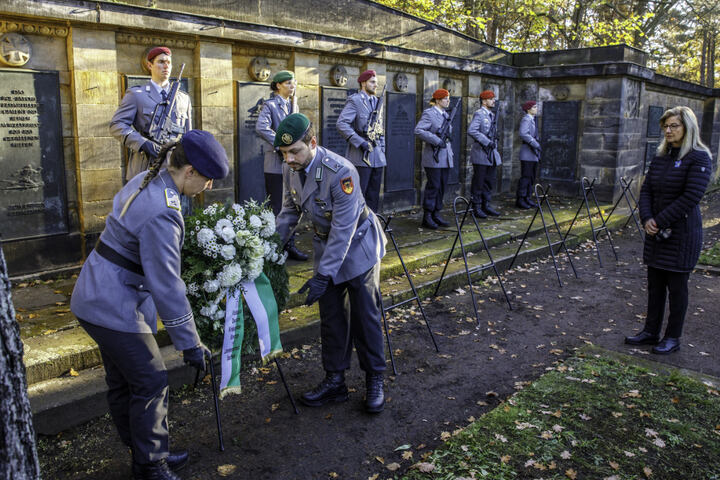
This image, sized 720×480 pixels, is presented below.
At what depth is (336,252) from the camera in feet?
14.0

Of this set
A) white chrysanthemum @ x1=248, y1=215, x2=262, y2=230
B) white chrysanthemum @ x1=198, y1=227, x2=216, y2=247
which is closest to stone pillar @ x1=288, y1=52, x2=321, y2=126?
white chrysanthemum @ x1=248, y1=215, x2=262, y2=230

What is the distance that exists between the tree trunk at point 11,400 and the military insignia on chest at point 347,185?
2.47 meters

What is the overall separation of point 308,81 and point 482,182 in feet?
13.4

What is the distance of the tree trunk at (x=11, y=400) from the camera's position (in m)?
2.08

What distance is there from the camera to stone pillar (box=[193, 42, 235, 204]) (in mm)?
8094

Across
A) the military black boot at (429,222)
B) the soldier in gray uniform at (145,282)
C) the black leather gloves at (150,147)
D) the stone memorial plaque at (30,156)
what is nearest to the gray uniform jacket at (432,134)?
the military black boot at (429,222)

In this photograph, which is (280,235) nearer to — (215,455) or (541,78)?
(215,455)

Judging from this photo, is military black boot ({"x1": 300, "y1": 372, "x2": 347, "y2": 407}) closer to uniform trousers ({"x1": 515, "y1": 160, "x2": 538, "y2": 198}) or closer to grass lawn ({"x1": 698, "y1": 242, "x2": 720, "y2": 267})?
grass lawn ({"x1": 698, "y1": 242, "x2": 720, "y2": 267})

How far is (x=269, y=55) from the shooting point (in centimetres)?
905

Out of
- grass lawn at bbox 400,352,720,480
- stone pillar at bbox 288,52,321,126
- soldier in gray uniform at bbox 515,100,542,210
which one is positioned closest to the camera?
grass lawn at bbox 400,352,720,480

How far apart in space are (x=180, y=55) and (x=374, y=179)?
321 centimetres

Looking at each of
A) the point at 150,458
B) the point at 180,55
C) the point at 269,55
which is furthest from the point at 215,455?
the point at 269,55

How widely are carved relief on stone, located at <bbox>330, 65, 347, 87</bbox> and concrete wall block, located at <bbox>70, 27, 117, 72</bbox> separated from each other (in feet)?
12.5

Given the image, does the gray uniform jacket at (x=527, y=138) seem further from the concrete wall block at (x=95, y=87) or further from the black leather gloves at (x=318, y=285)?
the black leather gloves at (x=318, y=285)
